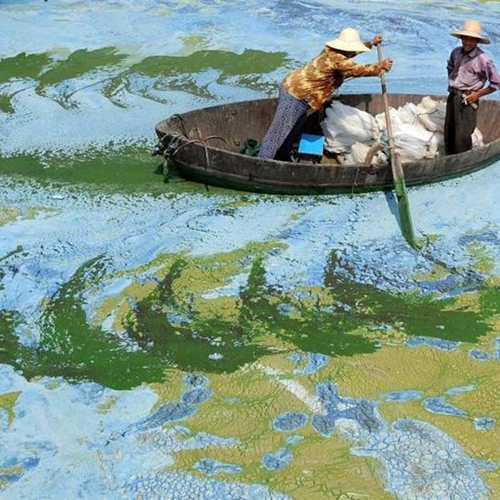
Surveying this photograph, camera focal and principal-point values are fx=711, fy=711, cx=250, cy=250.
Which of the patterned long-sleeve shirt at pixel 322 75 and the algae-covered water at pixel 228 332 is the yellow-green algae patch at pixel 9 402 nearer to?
the algae-covered water at pixel 228 332

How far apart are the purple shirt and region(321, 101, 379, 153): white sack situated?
0.86 m

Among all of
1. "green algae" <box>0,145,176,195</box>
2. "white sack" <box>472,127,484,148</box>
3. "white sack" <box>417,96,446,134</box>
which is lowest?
"green algae" <box>0,145,176,195</box>

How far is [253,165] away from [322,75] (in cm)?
105

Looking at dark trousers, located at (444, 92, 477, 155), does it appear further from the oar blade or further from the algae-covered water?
the oar blade

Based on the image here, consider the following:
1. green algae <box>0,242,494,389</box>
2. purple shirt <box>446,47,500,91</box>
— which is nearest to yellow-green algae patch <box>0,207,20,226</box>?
green algae <box>0,242,494,389</box>

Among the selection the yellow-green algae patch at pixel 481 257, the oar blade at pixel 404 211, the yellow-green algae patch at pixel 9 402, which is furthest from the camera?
the oar blade at pixel 404 211

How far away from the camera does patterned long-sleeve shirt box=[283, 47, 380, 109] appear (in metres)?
6.39

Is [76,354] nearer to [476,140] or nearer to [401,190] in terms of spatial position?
[401,190]

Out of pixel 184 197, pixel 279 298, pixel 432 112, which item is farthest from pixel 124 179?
pixel 432 112

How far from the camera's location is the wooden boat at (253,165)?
643 centimetres

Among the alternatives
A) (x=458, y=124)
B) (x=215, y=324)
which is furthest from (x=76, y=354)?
(x=458, y=124)

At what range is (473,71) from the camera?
660 centimetres

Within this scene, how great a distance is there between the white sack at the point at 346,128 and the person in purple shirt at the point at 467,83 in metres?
0.76

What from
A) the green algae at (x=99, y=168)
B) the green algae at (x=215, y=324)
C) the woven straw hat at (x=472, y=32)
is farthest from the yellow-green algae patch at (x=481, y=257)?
the green algae at (x=99, y=168)
